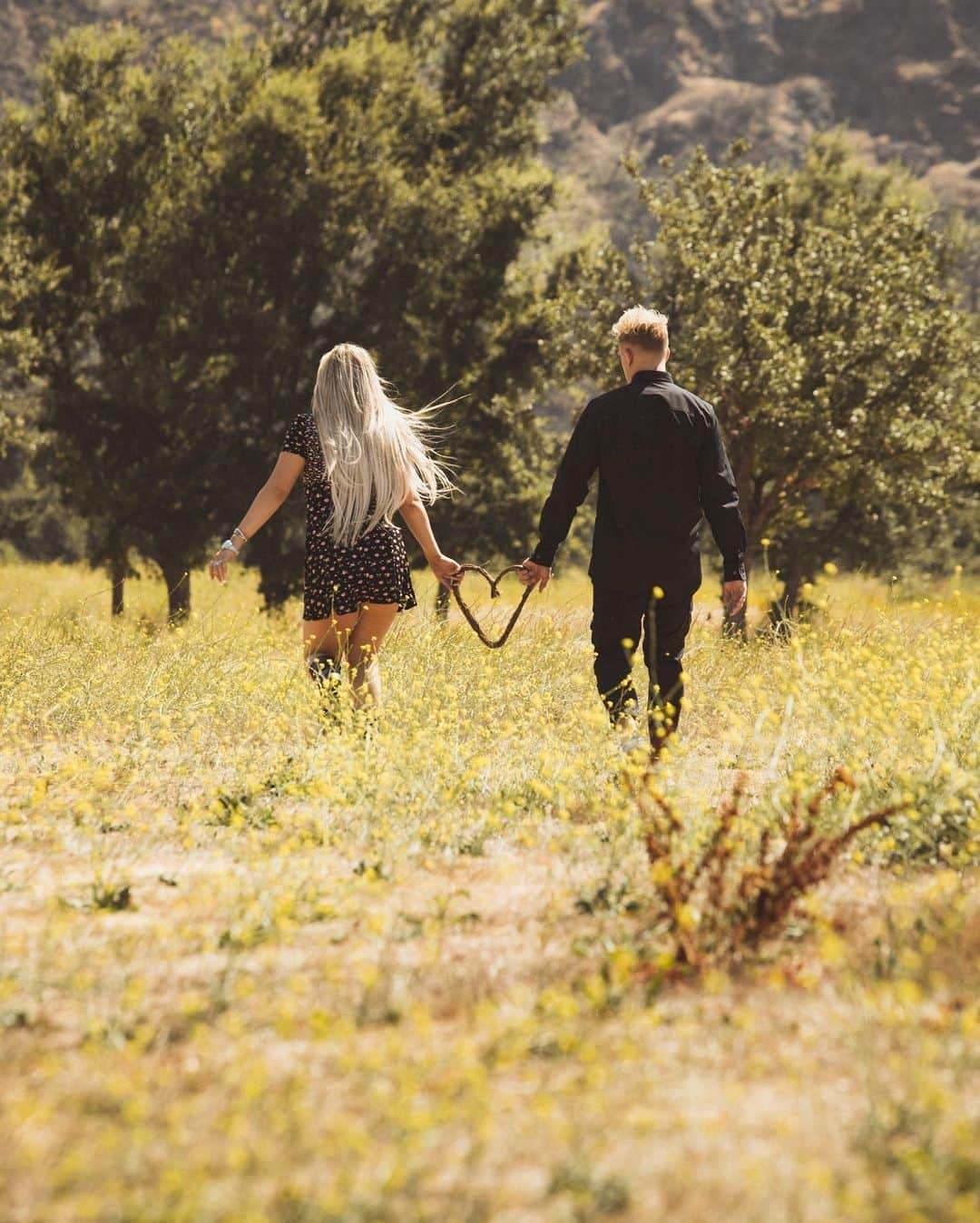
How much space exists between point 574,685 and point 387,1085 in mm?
5170

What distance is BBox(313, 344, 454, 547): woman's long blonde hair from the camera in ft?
20.3

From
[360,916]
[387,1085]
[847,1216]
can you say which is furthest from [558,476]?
[847,1216]

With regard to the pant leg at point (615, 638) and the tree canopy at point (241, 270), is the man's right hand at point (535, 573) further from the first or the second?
the tree canopy at point (241, 270)

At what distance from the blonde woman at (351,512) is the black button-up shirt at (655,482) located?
3.22 feet

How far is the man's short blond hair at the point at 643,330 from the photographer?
18.4 ft

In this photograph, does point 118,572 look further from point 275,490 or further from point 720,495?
point 720,495

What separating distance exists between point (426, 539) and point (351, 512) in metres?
0.44

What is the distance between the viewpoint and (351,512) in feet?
20.6

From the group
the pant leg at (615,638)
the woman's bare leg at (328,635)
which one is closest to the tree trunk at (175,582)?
the woman's bare leg at (328,635)

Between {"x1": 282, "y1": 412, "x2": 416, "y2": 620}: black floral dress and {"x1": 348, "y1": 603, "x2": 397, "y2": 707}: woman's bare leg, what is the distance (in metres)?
0.06

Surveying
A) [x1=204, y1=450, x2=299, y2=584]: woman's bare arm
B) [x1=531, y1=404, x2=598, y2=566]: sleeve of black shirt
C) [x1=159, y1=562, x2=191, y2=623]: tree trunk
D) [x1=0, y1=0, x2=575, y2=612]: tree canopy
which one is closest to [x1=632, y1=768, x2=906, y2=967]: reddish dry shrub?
[x1=531, y1=404, x2=598, y2=566]: sleeve of black shirt

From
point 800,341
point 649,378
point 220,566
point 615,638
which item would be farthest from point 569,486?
point 800,341

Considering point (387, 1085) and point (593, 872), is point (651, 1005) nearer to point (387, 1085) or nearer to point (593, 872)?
point (387, 1085)

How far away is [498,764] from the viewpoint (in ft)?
18.3
